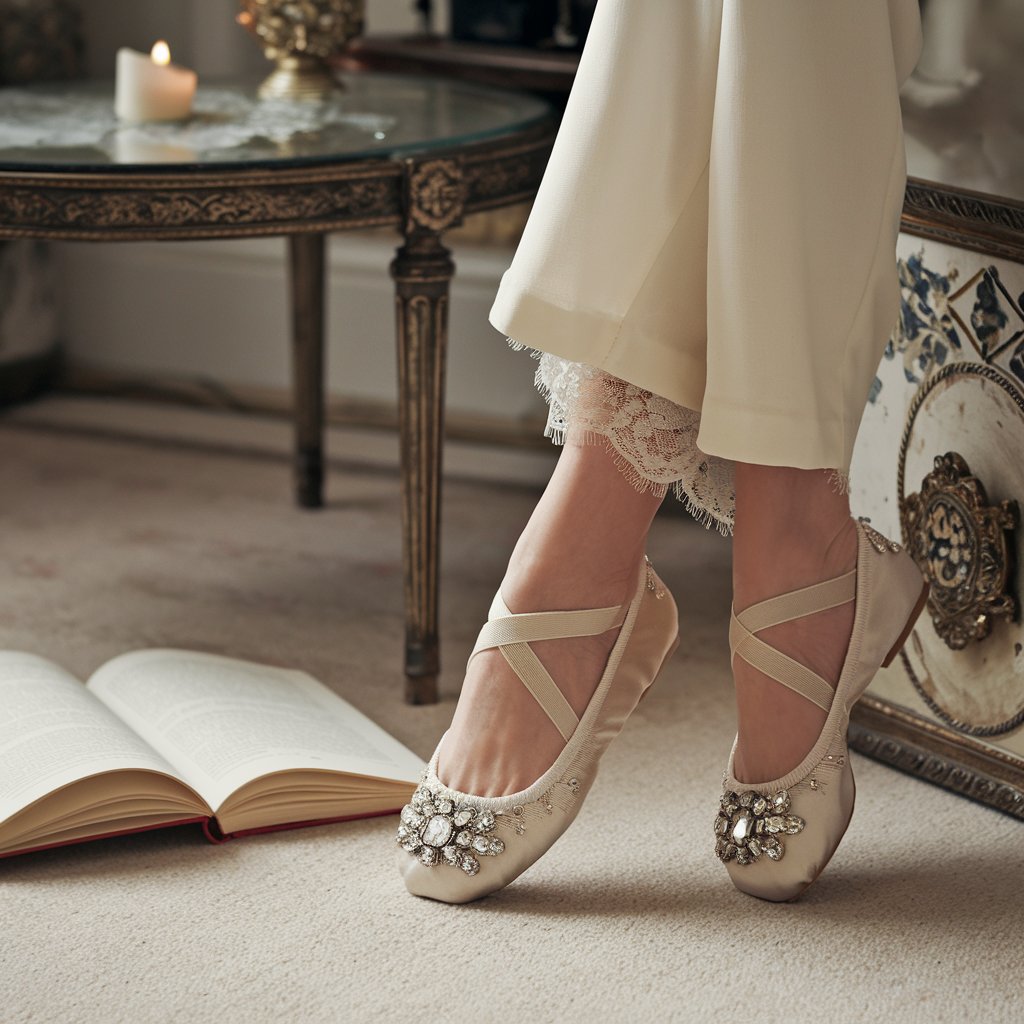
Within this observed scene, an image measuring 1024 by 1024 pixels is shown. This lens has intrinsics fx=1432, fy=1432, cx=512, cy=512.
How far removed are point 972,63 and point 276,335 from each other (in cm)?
134

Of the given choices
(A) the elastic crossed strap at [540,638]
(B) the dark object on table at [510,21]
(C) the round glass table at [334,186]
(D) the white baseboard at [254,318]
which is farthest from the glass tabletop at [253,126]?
(D) the white baseboard at [254,318]

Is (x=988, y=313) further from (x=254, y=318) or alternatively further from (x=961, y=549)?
(x=254, y=318)

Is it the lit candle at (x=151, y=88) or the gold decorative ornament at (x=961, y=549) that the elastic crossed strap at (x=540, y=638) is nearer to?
the gold decorative ornament at (x=961, y=549)

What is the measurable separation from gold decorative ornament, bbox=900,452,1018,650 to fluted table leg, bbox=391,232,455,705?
0.39 meters

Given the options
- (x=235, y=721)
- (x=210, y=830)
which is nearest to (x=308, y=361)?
(x=235, y=721)

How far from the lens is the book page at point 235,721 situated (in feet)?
3.40

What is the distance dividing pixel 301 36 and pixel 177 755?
Result: 2.52 ft

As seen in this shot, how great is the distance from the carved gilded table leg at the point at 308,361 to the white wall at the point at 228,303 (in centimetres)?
35

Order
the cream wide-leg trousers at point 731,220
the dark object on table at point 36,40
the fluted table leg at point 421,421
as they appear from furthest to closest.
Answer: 1. the dark object on table at point 36,40
2. the fluted table leg at point 421,421
3. the cream wide-leg trousers at point 731,220

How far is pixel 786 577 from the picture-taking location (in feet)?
3.12

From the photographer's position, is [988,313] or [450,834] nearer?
[450,834]

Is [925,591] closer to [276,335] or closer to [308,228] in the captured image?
[308,228]

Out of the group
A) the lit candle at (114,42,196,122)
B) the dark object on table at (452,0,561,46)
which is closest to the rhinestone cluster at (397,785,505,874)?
the lit candle at (114,42,196,122)

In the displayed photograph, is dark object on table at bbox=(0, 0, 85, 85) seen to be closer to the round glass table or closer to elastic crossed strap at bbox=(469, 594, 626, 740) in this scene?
the round glass table
